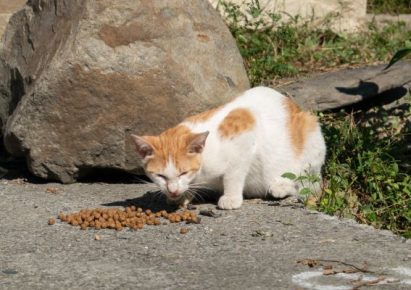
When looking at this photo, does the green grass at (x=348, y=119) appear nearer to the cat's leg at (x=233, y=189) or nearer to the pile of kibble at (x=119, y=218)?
the cat's leg at (x=233, y=189)

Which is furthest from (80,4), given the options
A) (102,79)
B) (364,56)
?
(364,56)

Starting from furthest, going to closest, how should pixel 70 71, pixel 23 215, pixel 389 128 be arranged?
pixel 389 128, pixel 70 71, pixel 23 215

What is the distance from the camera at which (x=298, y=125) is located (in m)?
6.70

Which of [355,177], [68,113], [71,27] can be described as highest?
[71,27]

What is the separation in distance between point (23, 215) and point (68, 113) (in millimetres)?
908

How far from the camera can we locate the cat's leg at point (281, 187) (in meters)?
6.43

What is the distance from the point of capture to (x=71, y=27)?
6688 mm

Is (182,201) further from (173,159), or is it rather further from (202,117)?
(202,117)

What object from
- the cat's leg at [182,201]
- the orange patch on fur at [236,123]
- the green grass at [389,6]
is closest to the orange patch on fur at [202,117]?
the orange patch on fur at [236,123]

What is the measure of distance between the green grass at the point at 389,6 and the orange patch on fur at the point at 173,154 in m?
5.42

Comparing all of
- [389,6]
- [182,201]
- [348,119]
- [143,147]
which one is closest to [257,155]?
[182,201]

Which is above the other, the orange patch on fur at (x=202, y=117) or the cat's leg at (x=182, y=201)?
the orange patch on fur at (x=202, y=117)

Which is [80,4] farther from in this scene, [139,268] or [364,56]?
[364,56]

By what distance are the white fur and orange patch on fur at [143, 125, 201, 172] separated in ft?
0.48
